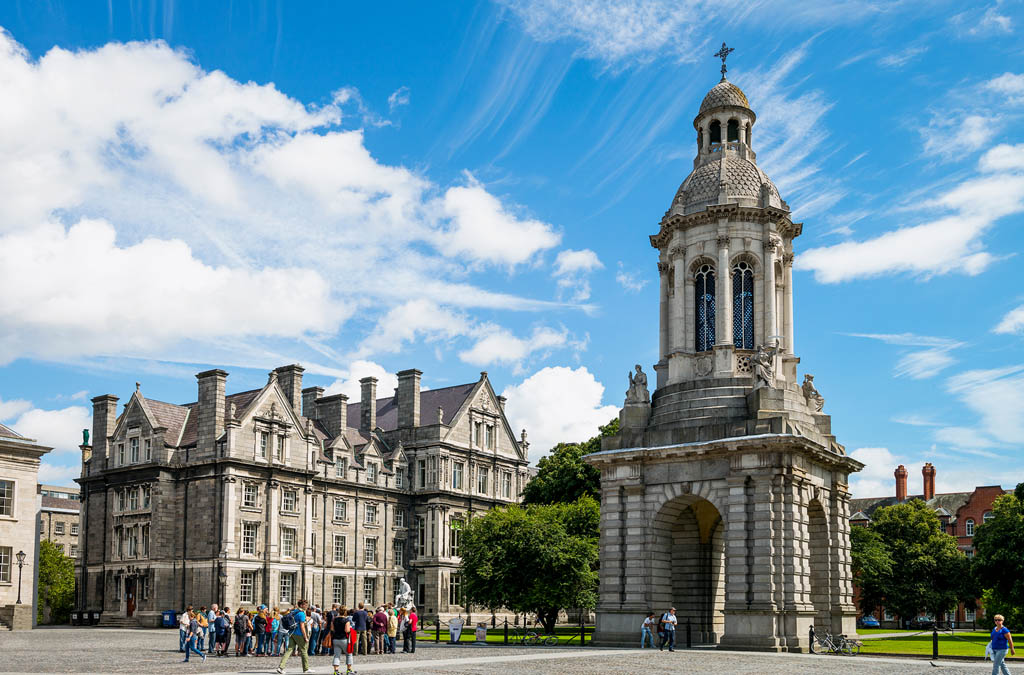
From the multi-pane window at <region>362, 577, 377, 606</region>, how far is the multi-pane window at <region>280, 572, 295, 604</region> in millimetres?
8067

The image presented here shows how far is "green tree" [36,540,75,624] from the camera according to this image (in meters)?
83.9

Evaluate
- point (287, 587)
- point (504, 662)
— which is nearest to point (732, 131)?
point (504, 662)

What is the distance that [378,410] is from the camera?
298ft

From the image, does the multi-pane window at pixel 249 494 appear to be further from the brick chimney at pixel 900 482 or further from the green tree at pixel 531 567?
the brick chimney at pixel 900 482

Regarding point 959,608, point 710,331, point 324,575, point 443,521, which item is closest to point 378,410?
point 443,521

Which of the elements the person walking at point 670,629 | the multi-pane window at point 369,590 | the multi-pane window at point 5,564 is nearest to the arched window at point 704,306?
the person walking at point 670,629

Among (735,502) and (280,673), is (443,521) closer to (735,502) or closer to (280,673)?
(735,502)

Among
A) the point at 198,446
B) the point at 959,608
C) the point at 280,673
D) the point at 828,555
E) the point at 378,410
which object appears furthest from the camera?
the point at 959,608

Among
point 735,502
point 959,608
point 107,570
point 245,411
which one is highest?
point 245,411

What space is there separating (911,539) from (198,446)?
59.8 meters

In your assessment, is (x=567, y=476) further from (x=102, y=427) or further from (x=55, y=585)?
(x=55, y=585)

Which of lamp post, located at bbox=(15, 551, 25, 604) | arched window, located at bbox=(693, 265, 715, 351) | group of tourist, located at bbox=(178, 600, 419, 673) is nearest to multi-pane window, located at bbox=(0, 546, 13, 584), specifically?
lamp post, located at bbox=(15, 551, 25, 604)

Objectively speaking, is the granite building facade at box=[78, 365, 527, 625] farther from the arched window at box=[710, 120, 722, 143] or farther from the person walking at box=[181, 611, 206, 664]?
the arched window at box=[710, 120, 722, 143]

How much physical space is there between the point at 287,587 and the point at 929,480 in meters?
72.6
